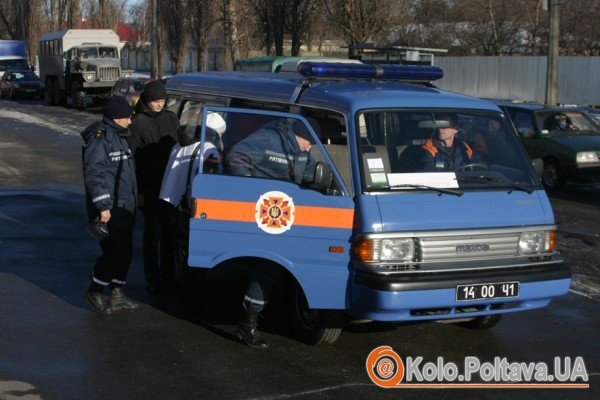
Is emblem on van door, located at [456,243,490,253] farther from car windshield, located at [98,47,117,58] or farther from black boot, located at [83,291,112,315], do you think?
car windshield, located at [98,47,117,58]

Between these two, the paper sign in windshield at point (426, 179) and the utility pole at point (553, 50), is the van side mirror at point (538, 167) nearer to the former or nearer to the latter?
the paper sign in windshield at point (426, 179)

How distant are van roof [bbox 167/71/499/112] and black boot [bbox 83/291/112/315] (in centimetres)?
204

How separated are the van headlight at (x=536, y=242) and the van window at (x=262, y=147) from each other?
4.86ft

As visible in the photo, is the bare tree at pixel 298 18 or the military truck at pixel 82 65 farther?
the military truck at pixel 82 65

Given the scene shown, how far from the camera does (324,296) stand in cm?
575

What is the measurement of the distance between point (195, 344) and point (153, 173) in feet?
6.03

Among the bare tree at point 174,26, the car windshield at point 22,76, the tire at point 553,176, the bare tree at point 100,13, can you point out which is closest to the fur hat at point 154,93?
the tire at point 553,176

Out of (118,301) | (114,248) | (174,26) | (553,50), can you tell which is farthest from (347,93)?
(174,26)

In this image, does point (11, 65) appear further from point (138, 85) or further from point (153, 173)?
point (153, 173)

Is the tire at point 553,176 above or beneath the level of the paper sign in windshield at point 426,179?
beneath

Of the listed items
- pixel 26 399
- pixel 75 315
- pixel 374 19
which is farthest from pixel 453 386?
pixel 374 19

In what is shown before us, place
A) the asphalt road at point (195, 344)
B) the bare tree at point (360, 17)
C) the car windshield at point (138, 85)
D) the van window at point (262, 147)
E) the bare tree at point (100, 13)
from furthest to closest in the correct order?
1. the bare tree at point (100, 13)
2. the bare tree at point (360, 17)
3. the car windshield at point (138, 85)
4. the van window at point (262, 147)
5. the asphalt road at point (195, 344)

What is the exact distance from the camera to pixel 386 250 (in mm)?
5590

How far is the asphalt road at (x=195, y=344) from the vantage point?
17.7 ft
